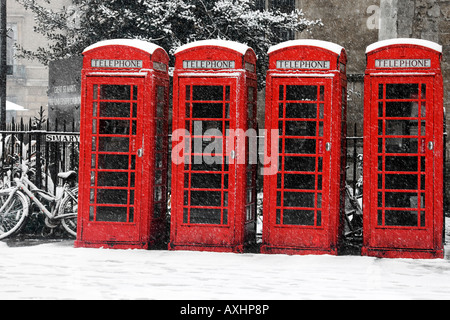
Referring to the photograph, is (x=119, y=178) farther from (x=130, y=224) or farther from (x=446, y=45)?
(x=446, y=45)

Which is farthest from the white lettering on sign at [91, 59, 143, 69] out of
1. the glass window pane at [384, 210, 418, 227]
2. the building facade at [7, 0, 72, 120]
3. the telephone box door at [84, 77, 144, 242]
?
the building facade at [7, 0, 72, 120]

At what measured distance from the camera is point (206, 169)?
9.47 metres

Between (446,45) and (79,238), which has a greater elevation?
(446,45)

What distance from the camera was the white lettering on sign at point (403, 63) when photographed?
895cm

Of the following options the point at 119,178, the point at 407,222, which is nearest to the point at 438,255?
the point at 407,222

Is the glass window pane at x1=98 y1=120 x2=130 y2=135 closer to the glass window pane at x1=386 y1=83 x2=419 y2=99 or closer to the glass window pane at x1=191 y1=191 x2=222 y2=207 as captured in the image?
the glass window pane at x1=191 y1=191 x2=222 y2=207

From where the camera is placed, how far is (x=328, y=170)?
9148mm

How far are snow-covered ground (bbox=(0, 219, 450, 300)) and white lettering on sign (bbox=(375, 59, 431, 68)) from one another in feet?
7.28

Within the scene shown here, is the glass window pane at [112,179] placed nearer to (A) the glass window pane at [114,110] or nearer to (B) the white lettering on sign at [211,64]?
(A) the glass window pane at [114,110]

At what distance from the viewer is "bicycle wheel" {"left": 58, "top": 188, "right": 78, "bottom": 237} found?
10445 millimetres

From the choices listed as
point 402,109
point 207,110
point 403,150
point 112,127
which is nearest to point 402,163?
point 403,150
